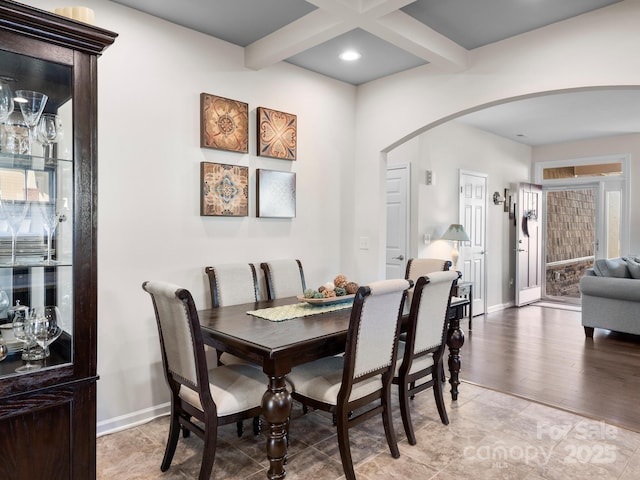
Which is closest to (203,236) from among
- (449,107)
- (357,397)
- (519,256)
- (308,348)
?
(308,348)

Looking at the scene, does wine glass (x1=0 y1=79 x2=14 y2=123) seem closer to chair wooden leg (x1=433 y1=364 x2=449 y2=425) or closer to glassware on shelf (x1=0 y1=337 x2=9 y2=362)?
glassware on shelf (x1=0 y1=337 x2=9 y2=362)

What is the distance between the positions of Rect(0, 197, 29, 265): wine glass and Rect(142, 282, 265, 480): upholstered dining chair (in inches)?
24.7

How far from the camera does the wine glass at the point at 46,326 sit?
5.31 feet

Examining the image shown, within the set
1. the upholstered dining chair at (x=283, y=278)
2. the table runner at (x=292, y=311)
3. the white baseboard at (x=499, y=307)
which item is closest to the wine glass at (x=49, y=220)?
the table runner at (x=292, y=311)

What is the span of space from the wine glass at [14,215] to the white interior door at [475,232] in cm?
517

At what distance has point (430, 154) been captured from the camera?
5363 millimetres

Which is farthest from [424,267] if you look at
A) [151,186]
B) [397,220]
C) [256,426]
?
[151,186]

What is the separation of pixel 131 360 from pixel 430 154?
4088 mm

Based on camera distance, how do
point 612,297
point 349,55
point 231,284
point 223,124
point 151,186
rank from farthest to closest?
point 612,297, point 349,55, point 223,124, point 231,284, point 151,186

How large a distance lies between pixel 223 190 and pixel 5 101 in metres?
1.72

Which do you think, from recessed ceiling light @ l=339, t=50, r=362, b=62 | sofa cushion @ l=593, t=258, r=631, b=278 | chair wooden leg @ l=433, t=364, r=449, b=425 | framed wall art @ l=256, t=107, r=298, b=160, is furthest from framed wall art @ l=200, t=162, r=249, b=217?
sofa cushion @ l=593, t=258, r=631, b=278

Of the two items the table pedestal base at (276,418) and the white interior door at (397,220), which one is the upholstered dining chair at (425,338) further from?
the white interior door at (397,220)

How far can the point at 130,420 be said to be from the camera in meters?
2.81

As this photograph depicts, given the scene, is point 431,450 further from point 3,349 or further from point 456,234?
point 456,234
